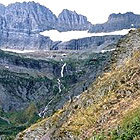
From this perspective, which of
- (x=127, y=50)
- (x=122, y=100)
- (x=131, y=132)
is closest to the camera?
(x=131, y=132)

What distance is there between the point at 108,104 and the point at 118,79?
33.6 feet

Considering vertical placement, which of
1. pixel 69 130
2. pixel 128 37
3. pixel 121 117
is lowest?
pixel 69 130

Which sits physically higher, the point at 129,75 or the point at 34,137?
the point at 129,75

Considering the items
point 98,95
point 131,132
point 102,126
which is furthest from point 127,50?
point 131,132

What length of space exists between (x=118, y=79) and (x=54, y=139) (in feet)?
67.1

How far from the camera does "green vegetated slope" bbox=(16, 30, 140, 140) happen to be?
3177 inches

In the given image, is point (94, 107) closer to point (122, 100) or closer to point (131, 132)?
point (122, 100)

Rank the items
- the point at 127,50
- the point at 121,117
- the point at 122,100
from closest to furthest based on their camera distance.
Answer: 1. the point at 121,117
2. the point at 122,100
3. the point at 127,50

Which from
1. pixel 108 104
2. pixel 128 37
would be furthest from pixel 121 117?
pixel 128 37

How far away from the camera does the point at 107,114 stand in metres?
96.2

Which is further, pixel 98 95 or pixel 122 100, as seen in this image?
pixel 98 95

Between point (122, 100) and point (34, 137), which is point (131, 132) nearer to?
point (122, 100)

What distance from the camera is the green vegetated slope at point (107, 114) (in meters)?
80.7

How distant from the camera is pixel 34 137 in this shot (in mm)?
127875
